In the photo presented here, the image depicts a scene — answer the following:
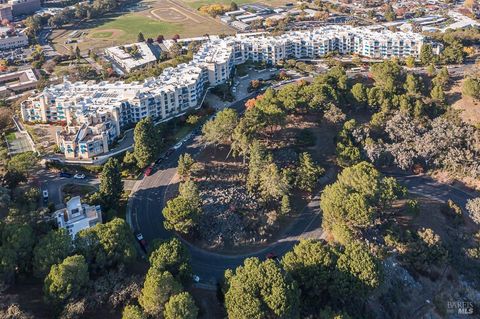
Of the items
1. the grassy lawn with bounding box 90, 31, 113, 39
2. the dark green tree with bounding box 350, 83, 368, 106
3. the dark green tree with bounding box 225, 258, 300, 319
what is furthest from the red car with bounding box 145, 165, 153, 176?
the grassy lawn with bounding box 90, 31, 113, 39

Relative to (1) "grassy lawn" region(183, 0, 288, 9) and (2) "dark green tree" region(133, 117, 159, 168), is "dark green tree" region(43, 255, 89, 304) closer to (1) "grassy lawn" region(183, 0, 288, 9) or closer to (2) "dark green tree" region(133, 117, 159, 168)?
(2) "dark green tree" region(133, 117, 159, 168)

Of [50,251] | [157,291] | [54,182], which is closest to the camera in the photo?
[157,291]

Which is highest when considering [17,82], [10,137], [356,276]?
[17,82]

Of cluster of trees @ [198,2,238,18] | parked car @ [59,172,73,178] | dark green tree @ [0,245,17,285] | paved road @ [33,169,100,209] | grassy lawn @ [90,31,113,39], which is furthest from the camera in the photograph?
cluster of trees @ [198,2,238,18]

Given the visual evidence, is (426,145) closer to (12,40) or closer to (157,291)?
(157,291)

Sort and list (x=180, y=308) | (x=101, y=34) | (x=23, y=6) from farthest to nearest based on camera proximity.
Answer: (x=23, y=6), (x=101, y=34), (x=180, y=308)

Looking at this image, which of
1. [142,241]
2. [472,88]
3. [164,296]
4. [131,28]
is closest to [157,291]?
[164,296]

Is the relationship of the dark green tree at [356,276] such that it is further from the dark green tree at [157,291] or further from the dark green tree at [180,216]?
the dark green tree at [180,216]
